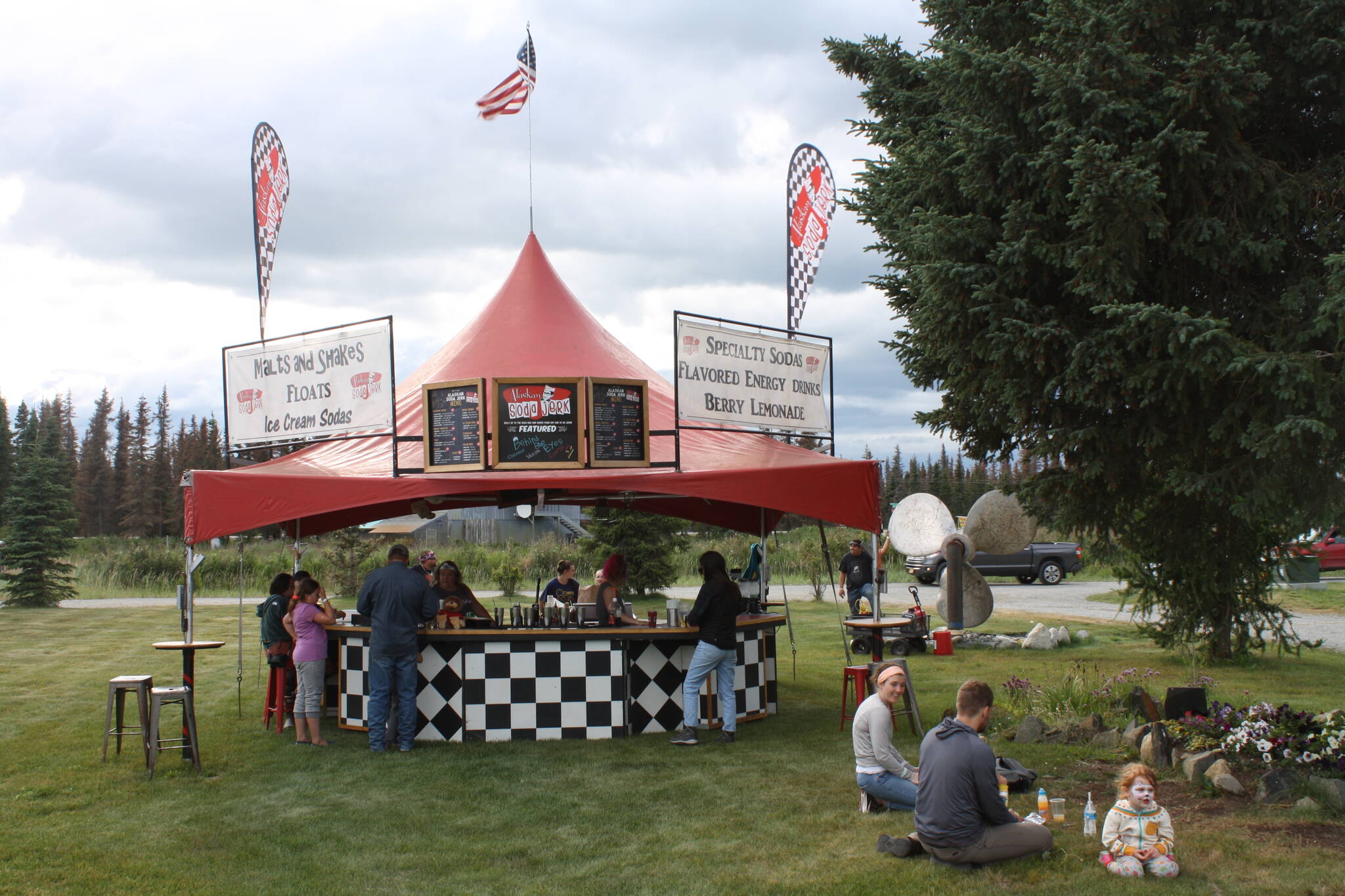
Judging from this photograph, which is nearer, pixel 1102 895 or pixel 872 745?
pixel 1102 895

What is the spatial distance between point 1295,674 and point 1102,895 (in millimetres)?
8182

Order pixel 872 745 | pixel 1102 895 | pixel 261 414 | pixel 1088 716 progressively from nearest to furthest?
1. pixel 1102 895
2. pixel 872 745
3. pixel 1088 716
4. pixel 261 414

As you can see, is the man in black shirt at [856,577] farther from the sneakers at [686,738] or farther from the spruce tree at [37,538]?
the spruce tree at [37,538]

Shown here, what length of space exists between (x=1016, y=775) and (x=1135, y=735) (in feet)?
5.17

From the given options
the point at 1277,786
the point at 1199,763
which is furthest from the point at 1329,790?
the point at 1199,763

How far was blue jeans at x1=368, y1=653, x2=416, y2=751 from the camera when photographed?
8258 millimetres

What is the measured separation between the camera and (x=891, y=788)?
20.1 ft

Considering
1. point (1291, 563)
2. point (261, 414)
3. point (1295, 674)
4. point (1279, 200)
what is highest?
point (1279, 200)

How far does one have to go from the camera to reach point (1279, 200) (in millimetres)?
6281

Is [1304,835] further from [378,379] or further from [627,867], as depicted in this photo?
[378,379]

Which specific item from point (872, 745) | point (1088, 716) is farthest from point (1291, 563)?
point (872, 745)

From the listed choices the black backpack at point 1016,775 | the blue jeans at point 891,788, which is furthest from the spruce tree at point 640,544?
the blue jeans at point 891,788

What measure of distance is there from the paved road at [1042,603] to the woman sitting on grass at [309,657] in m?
8.32

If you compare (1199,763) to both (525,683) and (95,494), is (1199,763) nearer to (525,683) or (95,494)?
(525,683)
